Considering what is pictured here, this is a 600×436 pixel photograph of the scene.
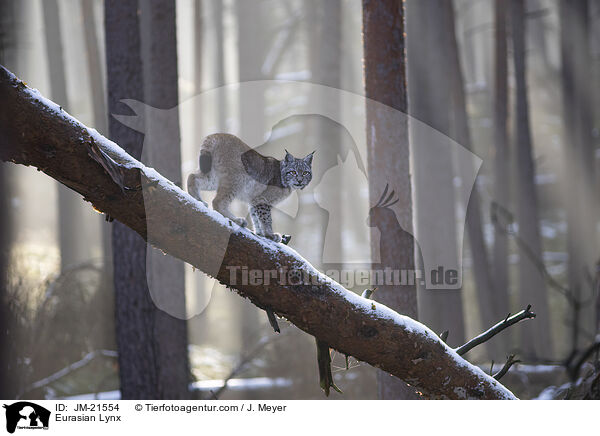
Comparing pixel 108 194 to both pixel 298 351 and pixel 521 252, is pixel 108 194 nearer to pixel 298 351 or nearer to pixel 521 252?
pixel 298 351

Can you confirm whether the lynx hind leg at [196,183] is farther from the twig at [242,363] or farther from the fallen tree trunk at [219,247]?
the twig at [242,363]

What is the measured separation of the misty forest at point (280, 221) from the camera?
3.31m

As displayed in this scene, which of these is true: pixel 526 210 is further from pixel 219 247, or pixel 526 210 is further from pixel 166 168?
pixel 219 247

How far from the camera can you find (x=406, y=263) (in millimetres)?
5109

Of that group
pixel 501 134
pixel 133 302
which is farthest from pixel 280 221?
pixel 133 302

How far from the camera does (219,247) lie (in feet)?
10.6

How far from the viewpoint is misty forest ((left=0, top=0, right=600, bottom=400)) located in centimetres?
331

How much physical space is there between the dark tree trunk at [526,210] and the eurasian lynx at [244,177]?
333 inches

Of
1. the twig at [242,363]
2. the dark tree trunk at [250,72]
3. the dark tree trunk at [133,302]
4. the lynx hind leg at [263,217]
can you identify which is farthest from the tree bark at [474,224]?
the lynx hind leg at [263,217]

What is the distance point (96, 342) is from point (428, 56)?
739cm
